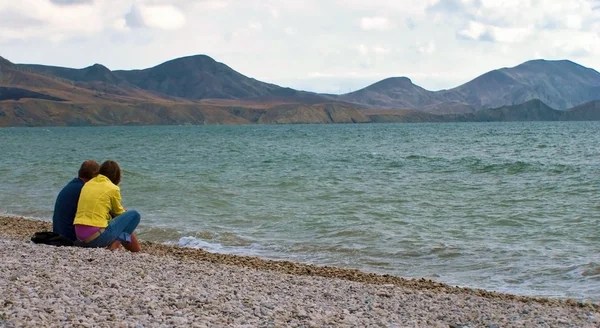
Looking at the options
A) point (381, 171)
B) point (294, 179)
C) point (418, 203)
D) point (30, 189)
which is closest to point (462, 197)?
point (418, 203)

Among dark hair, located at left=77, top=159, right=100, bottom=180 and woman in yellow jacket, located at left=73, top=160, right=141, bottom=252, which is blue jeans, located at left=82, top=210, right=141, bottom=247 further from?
dark hair, located at left=77, top=159, right=100, bottom=180

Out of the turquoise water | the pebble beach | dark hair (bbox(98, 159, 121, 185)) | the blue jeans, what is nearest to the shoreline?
the pebble beach

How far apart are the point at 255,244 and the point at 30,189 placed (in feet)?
51.0

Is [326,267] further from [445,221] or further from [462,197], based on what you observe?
[462,197]

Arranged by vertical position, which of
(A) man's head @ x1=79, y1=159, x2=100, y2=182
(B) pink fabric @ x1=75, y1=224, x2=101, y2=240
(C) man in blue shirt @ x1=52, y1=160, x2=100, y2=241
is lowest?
(B) pink fabric @ x1=75, y1=224, x2=101, y2=240

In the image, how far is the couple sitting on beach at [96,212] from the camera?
36.4 feet

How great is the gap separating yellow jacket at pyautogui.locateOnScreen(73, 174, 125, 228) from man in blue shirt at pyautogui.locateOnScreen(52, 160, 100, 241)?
1.00 ft

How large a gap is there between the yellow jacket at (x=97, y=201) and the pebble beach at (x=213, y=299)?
59 centimetres

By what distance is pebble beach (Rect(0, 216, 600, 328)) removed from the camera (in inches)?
260

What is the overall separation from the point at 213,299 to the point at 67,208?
4.93 metres

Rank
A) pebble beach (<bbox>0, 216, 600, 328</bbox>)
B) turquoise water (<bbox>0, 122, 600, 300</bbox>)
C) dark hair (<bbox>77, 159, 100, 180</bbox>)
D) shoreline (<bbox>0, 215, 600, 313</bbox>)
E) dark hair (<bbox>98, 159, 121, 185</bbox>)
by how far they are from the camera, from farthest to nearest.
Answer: turquoise water (<bbox>0, 122, 600, 300</bbox>)
dark hair (<bbox>77, 159, 100, 180</bbox>)
dark hair (<bbox>98, 159, 121, 185</bbox>)
shoreline (<bbox>0, 215, 600, 313</bbox>)
pebble beach (<bbox>0, 216, 600, 328</bbox>)

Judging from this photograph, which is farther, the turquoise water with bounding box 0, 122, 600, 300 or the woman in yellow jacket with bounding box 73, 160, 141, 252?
the turquoise water with bounding box 0, 122, 600, 300

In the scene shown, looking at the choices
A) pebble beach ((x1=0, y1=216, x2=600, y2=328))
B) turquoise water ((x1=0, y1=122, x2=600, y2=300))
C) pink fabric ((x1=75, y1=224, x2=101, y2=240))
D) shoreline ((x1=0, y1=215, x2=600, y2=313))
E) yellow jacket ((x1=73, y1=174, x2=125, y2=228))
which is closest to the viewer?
pebble beach ((x1=0, y1=216, x2=600, y2=328))

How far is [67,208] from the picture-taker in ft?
37.6
